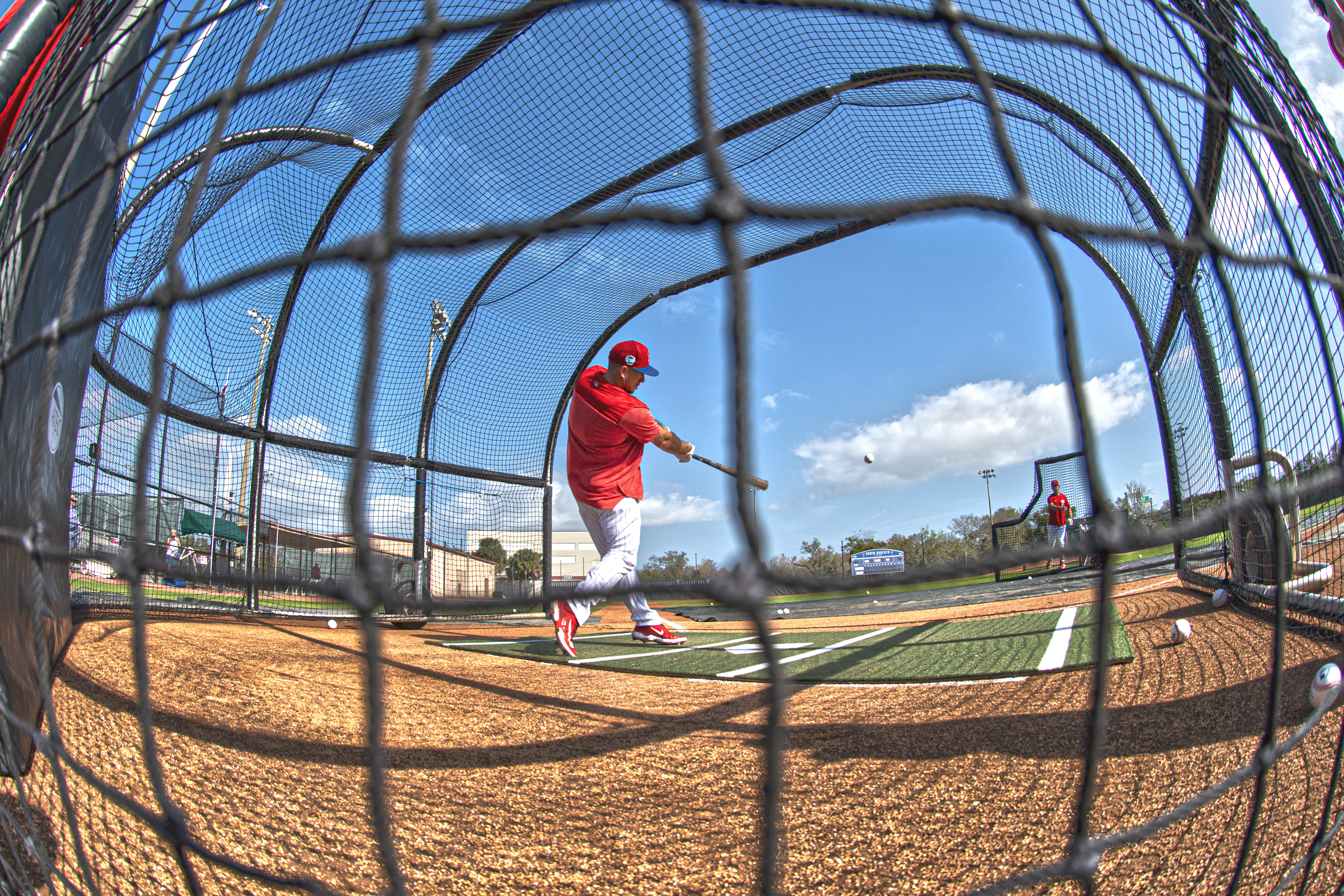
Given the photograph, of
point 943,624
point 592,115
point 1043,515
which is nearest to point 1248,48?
point 943,624

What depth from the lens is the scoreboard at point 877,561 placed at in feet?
39.2

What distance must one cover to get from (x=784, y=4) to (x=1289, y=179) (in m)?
1.21

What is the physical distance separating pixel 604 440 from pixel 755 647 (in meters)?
0.98

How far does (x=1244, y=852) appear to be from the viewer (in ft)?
2.10

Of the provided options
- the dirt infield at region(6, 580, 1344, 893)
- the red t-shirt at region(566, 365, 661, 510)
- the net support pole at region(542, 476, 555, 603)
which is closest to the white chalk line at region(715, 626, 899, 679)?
the dirt infield at region(6, 580, 1344, 893)

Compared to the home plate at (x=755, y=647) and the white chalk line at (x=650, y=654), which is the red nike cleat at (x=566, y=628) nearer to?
the white chalk line at (x=650, y=654)

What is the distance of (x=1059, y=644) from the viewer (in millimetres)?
1844

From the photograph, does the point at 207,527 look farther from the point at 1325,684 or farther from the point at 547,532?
the point at 1325,684

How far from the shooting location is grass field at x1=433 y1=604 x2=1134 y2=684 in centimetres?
156

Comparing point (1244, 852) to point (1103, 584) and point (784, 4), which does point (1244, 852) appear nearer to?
point (1103, 584)

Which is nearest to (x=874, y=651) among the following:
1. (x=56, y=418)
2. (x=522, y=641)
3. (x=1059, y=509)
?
(x=522, y=641)

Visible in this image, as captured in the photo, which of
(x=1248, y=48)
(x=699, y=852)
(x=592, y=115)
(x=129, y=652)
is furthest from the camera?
(x=592, y=115)

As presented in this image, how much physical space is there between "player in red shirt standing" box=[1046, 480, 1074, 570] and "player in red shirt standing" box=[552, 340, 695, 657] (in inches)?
261

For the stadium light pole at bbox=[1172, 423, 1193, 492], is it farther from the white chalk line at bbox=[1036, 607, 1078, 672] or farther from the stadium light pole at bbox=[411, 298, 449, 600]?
the stadium light pole at bbox=[411, 298, 449, 600]
